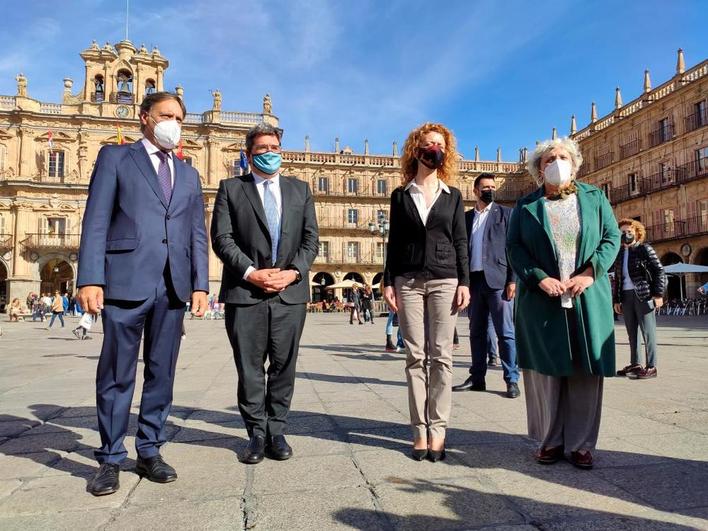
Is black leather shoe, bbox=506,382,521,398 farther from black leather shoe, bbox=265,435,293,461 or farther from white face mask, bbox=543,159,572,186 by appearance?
black leather shoe, bbox=265,435,293,461

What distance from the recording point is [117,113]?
3669cm

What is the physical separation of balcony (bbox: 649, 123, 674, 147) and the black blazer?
1233 inches

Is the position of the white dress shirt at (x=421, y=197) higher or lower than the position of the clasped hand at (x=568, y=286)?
higher

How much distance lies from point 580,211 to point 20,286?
38.1 meters

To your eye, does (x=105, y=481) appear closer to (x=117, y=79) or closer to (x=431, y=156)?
(x=431, y=156)

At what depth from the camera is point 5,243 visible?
3403 cm

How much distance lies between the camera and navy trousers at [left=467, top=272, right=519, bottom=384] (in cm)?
466

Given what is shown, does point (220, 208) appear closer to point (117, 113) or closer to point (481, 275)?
point (481, 275)

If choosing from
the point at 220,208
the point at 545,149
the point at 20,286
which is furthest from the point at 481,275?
the point at 20,286

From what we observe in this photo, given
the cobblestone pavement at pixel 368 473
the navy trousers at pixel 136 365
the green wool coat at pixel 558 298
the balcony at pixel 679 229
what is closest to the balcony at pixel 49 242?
the cobblestone pavement at pixel 368 473

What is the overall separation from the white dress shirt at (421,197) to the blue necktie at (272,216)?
0.80 meters

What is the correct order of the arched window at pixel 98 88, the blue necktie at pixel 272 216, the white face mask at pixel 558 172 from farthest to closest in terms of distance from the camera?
the arched window at pixel 98 88 → the blue necktie at pixel 272 216 → the white face mask at pixel 558 172

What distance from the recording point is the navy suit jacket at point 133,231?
2484mm

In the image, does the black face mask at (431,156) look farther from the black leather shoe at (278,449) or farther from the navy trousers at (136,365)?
the black leather shoe at (278,449)
